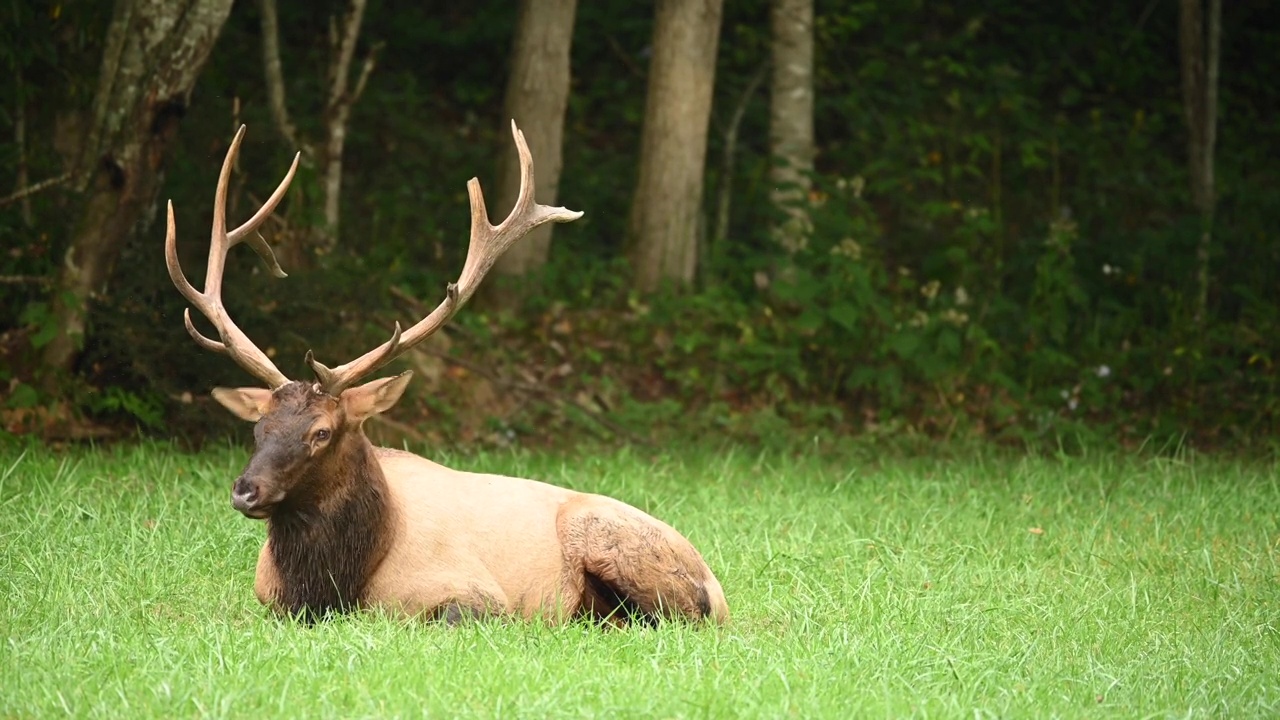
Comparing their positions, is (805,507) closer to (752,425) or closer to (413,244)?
(752,425)

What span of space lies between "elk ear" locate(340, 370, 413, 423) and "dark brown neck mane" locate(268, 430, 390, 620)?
0.10m

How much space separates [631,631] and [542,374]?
5.84 m

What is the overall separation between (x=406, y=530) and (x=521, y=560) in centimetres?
43

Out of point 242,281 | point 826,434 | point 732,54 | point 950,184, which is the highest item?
point 732,54

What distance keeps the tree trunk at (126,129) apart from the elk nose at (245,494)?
402 centimetres

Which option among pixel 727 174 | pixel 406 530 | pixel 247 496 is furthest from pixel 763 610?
pixel 727 174

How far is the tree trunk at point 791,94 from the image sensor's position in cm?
1257

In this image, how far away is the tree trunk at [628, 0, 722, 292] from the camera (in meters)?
11.9

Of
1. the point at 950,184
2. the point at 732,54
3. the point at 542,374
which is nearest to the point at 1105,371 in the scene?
the point at 950,184

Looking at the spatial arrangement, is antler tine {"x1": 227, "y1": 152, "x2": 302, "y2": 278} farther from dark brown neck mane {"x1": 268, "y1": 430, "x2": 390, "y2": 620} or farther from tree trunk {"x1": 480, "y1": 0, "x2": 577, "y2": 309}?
tree trunk {"x1": 480, "y1": 0, "x2": 577, "y2": 309}

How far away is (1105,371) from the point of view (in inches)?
462

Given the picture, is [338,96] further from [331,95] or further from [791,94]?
[791,94]

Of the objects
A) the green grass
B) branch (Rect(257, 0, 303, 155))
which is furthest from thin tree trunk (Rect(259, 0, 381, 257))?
the green grass

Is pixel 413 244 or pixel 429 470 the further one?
pixel 413 244
